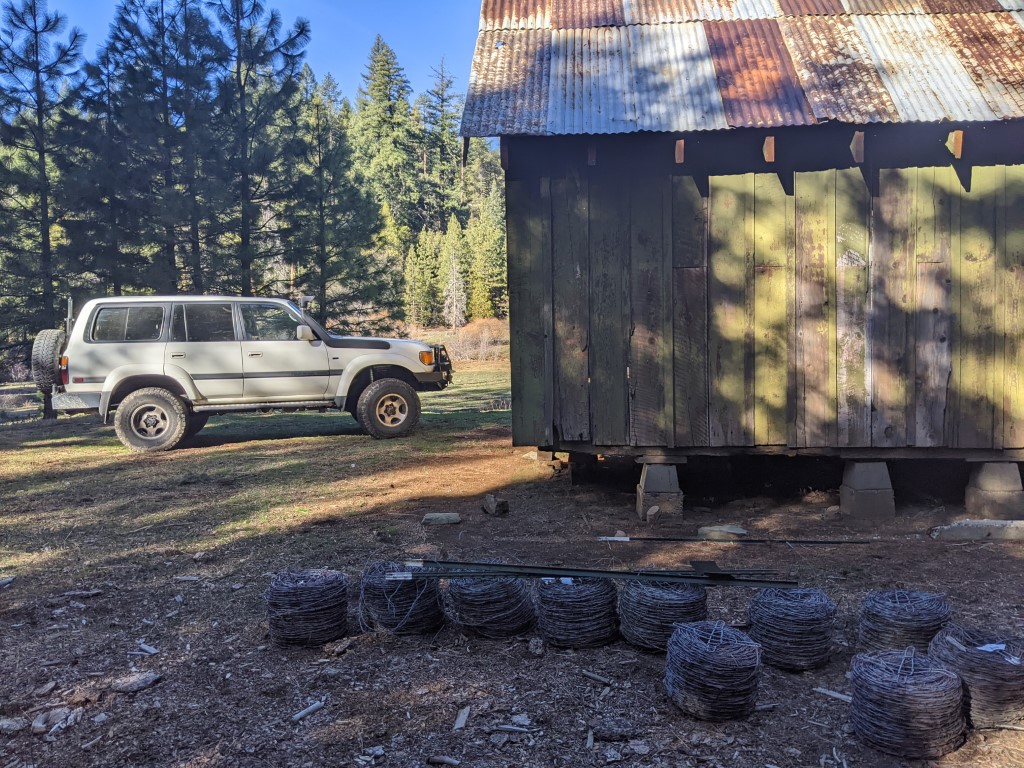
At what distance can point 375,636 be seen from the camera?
4.45m

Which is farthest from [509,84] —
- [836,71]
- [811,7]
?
[811,7]

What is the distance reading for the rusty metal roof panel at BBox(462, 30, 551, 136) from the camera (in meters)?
6.65

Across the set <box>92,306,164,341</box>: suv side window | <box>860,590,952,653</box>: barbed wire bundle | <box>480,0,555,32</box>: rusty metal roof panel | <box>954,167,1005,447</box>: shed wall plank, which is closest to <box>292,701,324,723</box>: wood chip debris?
<box>860,590,952,653</box>: barbed wire bundle

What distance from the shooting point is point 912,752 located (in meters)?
3.20

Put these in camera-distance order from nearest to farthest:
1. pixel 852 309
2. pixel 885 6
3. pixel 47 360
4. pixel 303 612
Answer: pixel 303 612 → pixel 852 309 → pixel 885 6 → pixel 47 360

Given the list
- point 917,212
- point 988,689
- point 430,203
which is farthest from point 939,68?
point 430,203

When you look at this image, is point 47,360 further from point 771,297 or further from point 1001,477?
point 1001,477

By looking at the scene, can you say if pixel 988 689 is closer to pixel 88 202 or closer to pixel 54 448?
pixel 54 448

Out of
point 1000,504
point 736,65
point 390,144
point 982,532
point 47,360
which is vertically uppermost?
point 390,144

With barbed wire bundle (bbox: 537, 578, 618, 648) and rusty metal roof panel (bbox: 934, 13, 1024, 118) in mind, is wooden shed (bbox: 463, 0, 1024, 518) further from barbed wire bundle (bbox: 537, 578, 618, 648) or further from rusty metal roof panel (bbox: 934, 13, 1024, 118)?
barbed wire bundle (bbox: 537, 578, 618, 648)

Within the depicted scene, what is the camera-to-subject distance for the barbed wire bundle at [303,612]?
4.31m

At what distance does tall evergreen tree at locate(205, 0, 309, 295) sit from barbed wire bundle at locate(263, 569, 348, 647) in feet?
43.7

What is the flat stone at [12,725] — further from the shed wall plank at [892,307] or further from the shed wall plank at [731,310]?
the shed wall plank at [892,307]

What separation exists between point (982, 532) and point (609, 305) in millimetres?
3455
